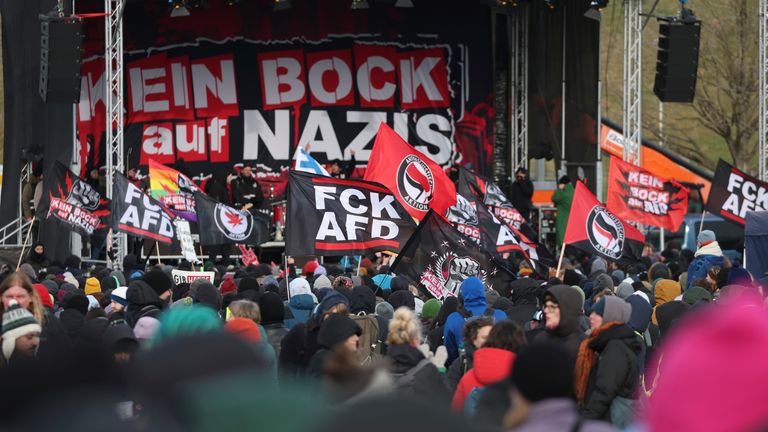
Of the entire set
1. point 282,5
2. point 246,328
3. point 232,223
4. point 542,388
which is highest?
point 542,388

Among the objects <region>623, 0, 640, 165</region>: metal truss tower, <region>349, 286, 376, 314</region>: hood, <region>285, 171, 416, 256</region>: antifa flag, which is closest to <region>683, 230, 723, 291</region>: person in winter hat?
<region>285, 171, 416, 256</region>: antifa flag

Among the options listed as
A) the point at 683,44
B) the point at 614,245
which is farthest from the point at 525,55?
Answer: the point at 614,245

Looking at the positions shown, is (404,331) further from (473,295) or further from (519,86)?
(519,86)

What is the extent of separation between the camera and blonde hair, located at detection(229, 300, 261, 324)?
805 centimetres

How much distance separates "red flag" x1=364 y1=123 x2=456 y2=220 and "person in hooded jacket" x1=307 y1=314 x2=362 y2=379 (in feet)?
24.0

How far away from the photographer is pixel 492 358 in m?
6.57

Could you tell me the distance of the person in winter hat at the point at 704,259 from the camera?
500 inches

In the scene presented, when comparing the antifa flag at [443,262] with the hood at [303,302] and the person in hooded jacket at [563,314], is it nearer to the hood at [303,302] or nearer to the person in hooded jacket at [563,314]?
the hood at [303,302]

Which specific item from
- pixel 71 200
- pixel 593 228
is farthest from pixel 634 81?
pixel 71 200

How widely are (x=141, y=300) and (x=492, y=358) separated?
298cm

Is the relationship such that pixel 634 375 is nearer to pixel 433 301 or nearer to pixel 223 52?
pixel 433 301

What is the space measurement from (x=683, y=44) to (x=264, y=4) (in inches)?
341

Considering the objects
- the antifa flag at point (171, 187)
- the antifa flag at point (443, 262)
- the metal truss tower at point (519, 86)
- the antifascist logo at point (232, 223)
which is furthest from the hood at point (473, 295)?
the metal truss tower at point (519, 86)

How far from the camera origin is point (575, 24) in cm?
2688
